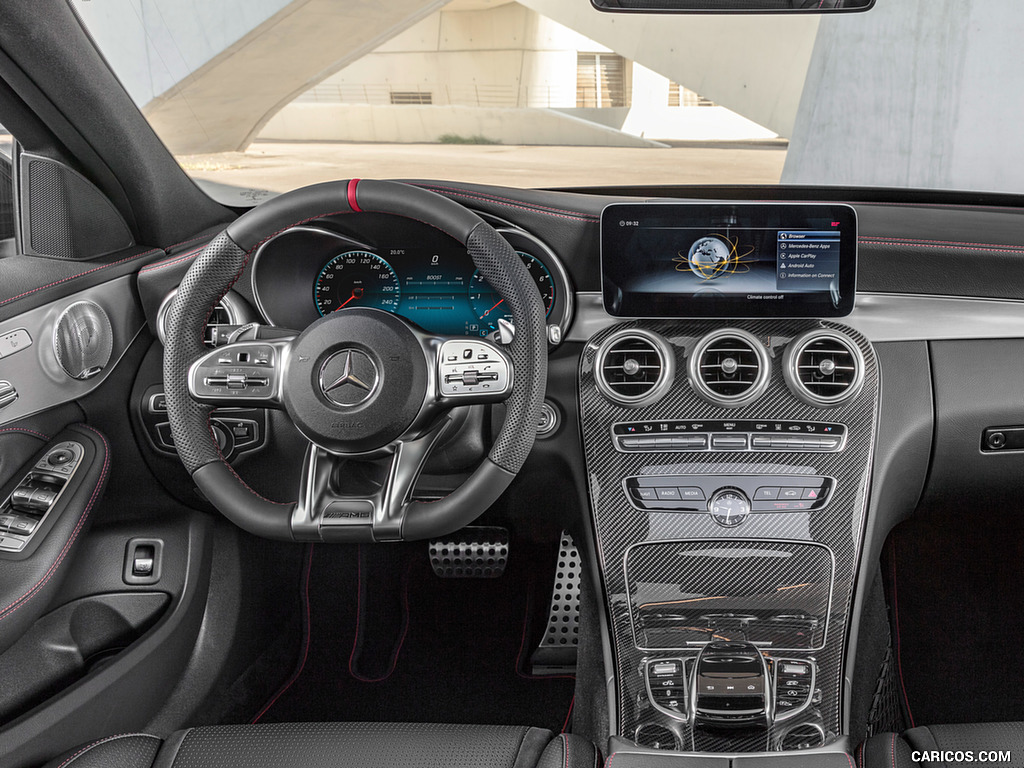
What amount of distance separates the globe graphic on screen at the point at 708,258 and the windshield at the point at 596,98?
466 mm

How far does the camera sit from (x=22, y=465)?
1595 millimetres

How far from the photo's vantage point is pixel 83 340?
1651mm

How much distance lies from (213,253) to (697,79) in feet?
6.56

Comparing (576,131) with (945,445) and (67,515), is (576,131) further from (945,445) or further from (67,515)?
(67,515)

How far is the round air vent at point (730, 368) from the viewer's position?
1562 mm

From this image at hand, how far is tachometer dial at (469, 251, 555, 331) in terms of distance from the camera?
1.64m

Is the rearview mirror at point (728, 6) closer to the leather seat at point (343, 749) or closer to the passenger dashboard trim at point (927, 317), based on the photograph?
the passenger dashboard trim at point (927, 317)

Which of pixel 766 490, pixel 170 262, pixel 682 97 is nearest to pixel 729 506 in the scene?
pixel 766 490

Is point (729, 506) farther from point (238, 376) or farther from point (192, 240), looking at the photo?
point (192, 240)

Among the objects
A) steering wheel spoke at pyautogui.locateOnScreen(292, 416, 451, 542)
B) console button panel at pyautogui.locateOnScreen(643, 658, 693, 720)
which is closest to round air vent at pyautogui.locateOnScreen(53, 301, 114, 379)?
steering wheel spoke at pyautogui.locateOnScreen(292, 416, 451, 542)

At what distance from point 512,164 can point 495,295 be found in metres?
0.57

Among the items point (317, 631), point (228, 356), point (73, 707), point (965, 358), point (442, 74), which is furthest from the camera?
point (442, 74)

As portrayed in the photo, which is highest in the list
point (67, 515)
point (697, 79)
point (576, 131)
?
point (697, 79)

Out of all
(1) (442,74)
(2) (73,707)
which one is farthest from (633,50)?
(2) (73,707)
